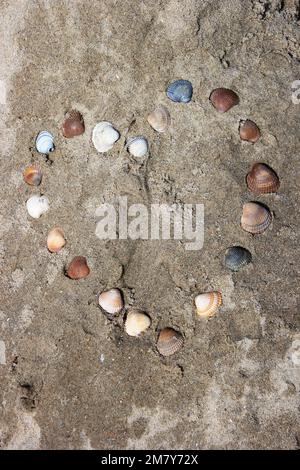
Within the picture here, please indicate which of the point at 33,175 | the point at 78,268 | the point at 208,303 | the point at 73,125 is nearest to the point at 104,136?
the point at 73,125

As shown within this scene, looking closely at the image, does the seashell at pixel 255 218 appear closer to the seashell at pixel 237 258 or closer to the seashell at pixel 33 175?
the seashell at pixel 237 258

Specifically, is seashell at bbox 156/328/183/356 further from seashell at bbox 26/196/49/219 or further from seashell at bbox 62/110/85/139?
seashell at bbox 62/110/85/139

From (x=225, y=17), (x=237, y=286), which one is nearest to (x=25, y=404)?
(x=237, y=286)

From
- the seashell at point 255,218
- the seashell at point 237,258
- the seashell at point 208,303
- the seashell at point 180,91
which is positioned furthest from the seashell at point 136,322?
the seashell at point 180,91

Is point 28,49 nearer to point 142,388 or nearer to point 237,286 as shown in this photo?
point 237,286

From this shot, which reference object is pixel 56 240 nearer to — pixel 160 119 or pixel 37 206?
pixel 37 206

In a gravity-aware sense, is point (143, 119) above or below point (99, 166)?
above
